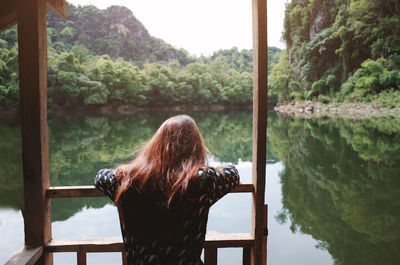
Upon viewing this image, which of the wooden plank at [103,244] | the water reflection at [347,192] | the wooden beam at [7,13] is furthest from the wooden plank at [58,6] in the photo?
the water reflection at [347,192]

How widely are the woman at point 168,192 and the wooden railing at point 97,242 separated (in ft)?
2.05

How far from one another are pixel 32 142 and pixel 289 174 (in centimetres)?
907

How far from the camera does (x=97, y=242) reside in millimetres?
1601

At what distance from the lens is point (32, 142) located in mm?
1506

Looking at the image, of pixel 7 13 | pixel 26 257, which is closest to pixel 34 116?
pixel 7 13

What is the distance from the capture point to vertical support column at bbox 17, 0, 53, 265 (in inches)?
57.7

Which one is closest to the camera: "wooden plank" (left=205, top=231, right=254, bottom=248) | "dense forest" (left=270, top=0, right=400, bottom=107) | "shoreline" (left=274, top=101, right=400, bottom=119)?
"wooden plank" (left=205, top=231, right=254, bottom=248)

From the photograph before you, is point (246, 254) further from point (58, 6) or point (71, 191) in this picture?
point (58, 6)

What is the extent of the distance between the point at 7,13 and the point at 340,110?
25.5 meters

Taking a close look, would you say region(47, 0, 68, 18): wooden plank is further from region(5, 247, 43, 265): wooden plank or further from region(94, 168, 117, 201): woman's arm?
region(5, 247, 43, 265): wooden plank

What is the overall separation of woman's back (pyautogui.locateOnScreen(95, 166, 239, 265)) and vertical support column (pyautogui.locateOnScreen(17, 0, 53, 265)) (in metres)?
0.73

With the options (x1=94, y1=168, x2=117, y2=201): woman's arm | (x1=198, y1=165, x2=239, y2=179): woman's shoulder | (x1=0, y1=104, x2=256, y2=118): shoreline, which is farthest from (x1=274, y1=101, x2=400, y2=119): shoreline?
(x1=94, y1=168, x2=117, y2=201): woman's arm

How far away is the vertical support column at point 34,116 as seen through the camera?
1.47 metres

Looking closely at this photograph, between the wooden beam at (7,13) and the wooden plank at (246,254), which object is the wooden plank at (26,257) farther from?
the wooden beam at (7,13)
